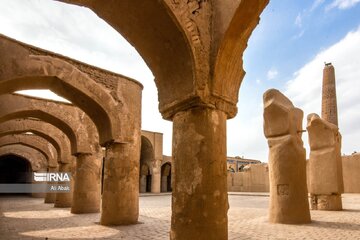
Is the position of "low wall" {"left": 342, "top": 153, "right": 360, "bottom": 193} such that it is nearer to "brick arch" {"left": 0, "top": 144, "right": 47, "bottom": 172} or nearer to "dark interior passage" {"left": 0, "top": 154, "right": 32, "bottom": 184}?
"brick arch" {"left": 0, "top": 144, "right": 47, "bottom": 172}

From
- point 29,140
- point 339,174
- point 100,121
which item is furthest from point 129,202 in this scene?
point 29,140

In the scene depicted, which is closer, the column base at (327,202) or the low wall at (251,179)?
the column base at (327,202)

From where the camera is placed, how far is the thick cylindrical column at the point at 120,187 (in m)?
7.99

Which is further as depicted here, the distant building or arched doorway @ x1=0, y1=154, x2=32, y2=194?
the distant building

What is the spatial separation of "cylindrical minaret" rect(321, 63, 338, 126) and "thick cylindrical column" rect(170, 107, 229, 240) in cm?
2304

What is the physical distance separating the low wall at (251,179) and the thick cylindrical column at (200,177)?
20611mm

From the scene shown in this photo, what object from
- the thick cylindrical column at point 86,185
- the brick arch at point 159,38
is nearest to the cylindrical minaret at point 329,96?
the thick cylindrical column at point 86,185

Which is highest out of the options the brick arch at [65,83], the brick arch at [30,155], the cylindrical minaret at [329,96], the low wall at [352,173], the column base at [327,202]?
the cylindrical minaret at [329,96]

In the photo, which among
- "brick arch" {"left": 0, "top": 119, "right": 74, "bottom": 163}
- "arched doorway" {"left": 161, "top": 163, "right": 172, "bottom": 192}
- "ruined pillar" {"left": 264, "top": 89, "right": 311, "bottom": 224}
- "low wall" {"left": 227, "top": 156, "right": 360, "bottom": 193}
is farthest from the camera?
"arched doorway" {"left": 161, "top": 163, "right": 172, "bottom": 192}

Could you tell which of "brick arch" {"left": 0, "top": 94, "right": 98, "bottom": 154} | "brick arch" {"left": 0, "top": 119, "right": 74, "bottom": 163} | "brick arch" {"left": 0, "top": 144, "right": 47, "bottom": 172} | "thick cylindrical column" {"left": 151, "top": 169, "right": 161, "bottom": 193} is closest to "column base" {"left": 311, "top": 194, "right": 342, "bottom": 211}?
"brick arch" {"left": 0, "top": 94, "right": 98, "bottom": 154}

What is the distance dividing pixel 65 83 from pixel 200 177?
5934 mm

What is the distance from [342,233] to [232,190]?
827 inches

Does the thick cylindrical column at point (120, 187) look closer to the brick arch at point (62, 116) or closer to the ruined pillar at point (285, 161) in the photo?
the brick arch at point (62, 116)

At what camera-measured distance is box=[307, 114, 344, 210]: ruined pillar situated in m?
10.2
